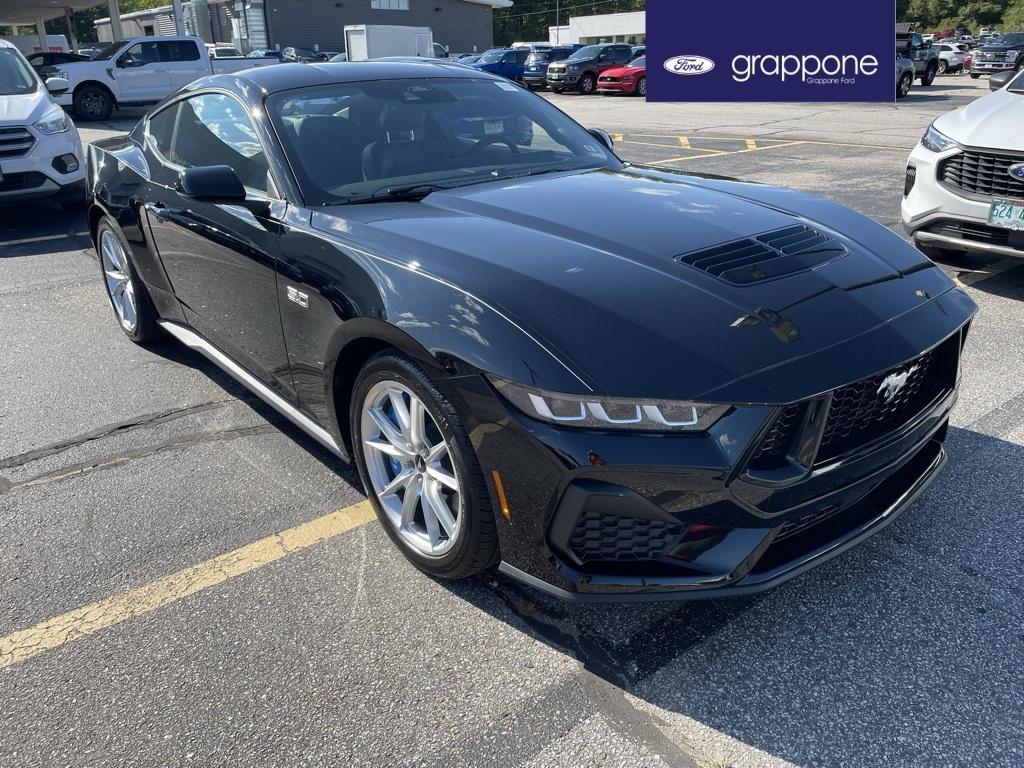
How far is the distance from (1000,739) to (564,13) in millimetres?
98801

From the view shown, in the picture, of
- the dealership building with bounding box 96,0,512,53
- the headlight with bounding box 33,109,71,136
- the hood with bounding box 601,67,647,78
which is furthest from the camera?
the dealership building with bounding box 96,0,512,53

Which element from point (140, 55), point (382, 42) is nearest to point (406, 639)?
point (140, 55)

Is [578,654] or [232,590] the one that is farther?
[232,590]

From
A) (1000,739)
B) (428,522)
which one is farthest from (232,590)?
(1000,739)

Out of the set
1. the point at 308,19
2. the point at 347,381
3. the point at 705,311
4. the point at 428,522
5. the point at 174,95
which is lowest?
the point at 428,522

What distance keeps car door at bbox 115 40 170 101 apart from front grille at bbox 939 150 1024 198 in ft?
62.8

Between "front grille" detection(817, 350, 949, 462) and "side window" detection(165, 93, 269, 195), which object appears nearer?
"front grille" detection(817, 350, 949, 462)

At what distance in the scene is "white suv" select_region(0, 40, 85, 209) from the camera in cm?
804

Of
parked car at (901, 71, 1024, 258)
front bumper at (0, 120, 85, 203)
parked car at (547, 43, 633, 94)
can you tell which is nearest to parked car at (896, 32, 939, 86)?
parked car at (547, 43, 633, 94)

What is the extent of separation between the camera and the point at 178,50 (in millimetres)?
19797

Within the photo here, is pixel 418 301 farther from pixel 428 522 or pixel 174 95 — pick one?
pixel 174 95

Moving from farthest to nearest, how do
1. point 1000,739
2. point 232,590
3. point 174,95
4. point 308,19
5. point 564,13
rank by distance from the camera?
point 564,13, point 308,19, point 174,95, point 232,590, point 1000,739

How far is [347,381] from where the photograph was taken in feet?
9.45

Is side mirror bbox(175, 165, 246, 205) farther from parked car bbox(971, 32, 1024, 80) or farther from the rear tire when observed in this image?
parked car bbox(971, 32, 1024, 80)
